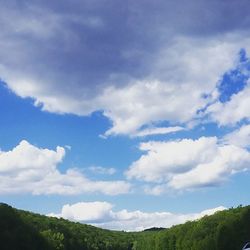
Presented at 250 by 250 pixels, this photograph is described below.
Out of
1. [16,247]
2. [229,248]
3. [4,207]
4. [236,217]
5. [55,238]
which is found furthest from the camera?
[55,238]

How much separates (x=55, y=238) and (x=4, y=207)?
5383 centimetres

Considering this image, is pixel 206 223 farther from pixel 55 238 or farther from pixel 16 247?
pixel 16 247

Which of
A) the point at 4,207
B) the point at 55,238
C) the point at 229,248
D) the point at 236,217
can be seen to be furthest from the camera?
the point at 55,238

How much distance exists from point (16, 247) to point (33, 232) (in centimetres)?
1791

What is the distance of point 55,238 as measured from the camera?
194625 millimetres

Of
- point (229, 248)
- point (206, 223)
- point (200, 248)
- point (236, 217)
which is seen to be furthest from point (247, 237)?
point (206, 223)

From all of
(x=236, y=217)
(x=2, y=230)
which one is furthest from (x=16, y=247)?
(x=236, y=217)

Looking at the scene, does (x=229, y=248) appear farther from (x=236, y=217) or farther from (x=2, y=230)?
(x=2, y=230)

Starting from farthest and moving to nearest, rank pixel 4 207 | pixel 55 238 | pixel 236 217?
1. pixel 55 238
2. pixel 236 217
3. pixel 4 207

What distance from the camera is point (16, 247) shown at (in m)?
134

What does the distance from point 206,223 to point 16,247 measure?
83087 millimetres

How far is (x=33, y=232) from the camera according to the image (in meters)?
152

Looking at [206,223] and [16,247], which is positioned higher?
[206,223]

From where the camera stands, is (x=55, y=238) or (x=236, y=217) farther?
(x=55, y=238)
